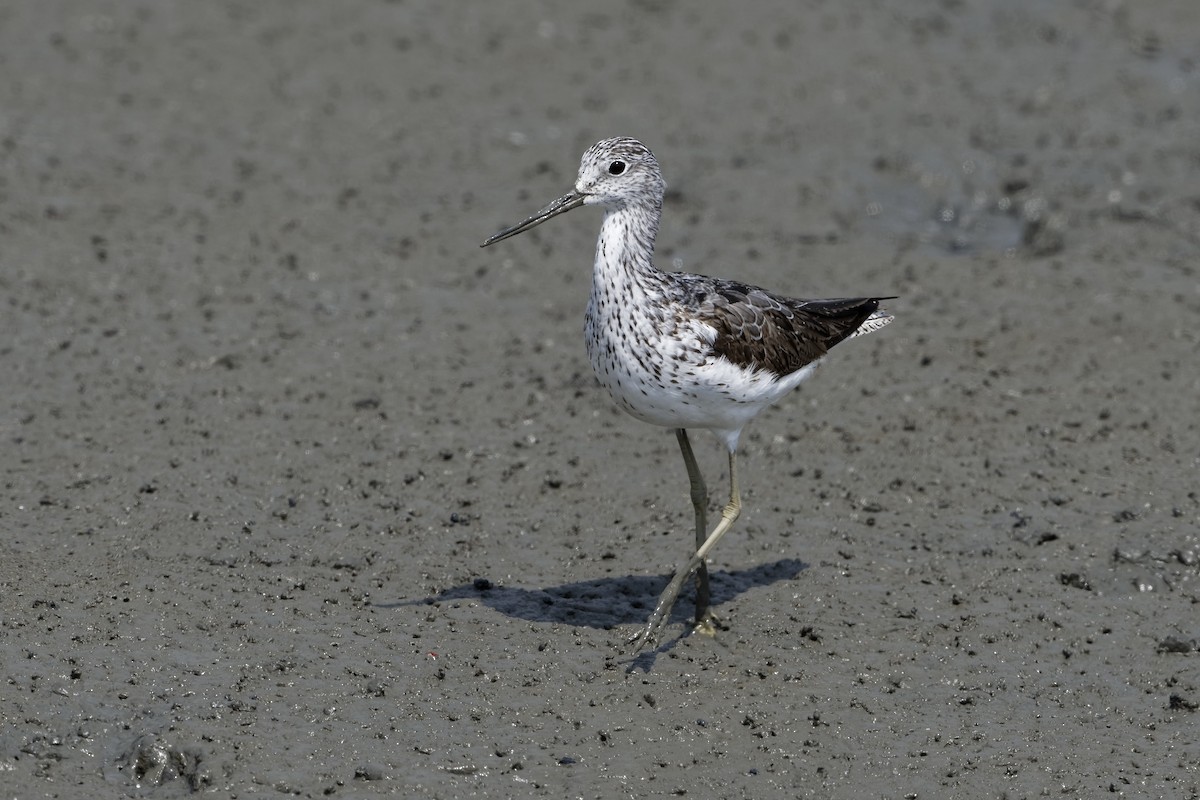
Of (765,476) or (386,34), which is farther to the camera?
(386,34)

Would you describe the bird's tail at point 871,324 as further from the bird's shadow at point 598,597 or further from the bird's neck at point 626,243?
A: the bird's neck at point 626,243

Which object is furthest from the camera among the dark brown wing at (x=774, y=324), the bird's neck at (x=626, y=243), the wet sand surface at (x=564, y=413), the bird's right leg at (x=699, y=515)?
the bird's right leg at (x=699, y=515)

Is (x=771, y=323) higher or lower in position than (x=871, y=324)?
higher

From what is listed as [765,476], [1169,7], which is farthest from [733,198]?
[1169,7]

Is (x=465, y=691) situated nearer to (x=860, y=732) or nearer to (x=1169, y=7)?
(x=860, y=732)

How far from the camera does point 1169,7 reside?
49.0 ft

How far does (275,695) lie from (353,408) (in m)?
2.95

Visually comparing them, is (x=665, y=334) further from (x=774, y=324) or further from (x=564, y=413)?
(x=564, y=413)

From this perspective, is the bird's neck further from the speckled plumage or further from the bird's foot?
the bird's foot

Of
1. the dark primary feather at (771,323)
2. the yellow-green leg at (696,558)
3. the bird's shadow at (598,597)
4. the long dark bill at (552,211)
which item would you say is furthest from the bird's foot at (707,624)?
the long dark bill at (552,211)

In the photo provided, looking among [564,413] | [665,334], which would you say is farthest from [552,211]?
[564,413]

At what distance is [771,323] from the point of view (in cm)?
772

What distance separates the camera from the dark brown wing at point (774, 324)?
7418mm

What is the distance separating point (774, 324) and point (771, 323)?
2cm
